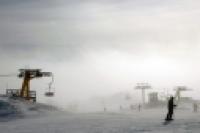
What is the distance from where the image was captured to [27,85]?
316ft

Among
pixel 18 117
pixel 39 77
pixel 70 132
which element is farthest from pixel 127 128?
pixel 39 77

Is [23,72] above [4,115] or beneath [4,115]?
above

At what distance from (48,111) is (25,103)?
→ 471 cm

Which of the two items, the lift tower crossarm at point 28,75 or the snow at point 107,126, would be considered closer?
the snow at point 107,126

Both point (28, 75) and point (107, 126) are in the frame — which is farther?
point (28, 75)

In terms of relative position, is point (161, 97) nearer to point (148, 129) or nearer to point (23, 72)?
point (23, 72)

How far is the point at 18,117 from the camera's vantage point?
6288 centimetres

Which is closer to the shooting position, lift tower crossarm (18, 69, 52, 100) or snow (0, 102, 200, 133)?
snow (0, 102, 200, 133)

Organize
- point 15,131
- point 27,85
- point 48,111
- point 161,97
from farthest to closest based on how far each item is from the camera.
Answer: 1. point 161,97
2. point 27,85
3. point 48,111
4. point 15,131

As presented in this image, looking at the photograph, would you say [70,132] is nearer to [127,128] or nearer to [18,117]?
[127,128]

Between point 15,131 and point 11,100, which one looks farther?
point 11,100

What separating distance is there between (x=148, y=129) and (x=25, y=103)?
40604 mm

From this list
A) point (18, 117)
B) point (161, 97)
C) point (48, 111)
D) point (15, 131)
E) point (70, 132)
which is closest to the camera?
point (70, 132)

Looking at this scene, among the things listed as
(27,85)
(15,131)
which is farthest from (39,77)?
(15,131)
